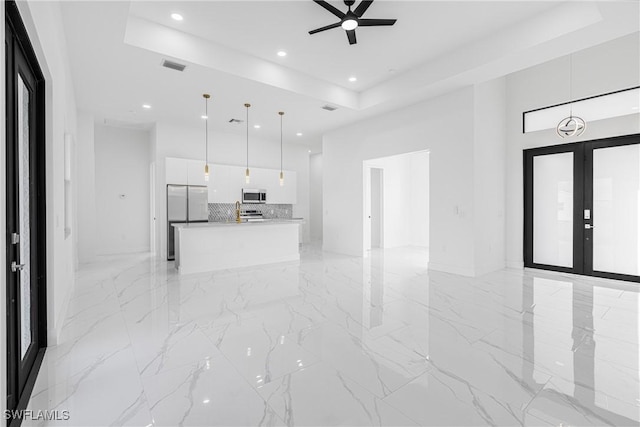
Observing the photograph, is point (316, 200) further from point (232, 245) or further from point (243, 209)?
point (232, 245)

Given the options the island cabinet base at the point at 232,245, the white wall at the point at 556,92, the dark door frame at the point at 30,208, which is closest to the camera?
the dark door frame at the point at 30,208

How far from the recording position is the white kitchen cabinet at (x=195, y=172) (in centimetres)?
724

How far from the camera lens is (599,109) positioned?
511 centimetres

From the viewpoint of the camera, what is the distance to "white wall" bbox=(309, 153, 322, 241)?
36.0 feet

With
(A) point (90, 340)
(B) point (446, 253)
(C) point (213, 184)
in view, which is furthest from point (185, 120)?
(B) point (446, 253)

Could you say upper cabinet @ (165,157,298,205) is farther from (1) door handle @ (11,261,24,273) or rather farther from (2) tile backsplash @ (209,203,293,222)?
(1) door handle @ (11,261,24,273)

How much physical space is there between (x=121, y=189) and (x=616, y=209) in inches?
393

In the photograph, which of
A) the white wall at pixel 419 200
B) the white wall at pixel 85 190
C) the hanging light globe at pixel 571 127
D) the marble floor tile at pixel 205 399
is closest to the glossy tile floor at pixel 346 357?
the marble floor tile at pixel 205 399

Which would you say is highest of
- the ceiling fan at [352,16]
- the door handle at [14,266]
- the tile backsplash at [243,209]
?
the ceiling fan at [352,16]

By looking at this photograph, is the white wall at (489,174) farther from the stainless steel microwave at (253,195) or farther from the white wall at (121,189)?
the white wall at (121,189)

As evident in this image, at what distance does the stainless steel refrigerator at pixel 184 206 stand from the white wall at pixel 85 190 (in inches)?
58.0

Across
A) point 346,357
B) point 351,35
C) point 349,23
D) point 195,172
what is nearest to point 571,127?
point 351,35

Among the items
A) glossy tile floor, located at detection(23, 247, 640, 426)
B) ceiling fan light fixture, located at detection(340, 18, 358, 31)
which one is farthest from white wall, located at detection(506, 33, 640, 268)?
ceiling fan light fixture, located at detection(340, 18, 358, 31)

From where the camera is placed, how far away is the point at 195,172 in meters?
7.32
